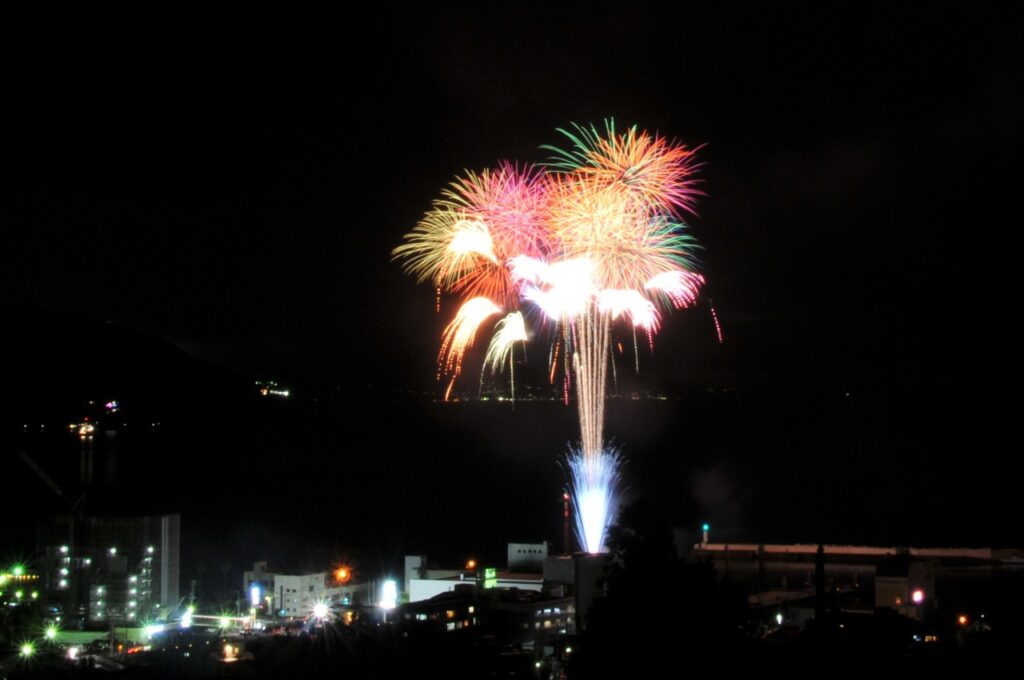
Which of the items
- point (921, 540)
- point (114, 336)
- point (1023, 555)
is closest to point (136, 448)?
point (114, 336)

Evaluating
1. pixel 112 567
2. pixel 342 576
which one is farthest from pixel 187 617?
pixel 342 576

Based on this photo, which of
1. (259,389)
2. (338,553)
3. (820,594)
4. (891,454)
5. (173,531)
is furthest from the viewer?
(259,389)

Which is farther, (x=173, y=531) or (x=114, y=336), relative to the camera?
(x=114, y=336)

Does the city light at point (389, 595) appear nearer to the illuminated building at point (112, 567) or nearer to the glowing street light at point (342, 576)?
the glowing street light at point (342, 576)

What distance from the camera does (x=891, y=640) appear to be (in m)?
6.37

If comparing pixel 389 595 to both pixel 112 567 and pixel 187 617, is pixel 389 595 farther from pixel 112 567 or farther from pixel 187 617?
pixel 112 567

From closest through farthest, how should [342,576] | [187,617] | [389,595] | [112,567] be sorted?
[187,617] < [112,567] < [389,595] < [342,576]

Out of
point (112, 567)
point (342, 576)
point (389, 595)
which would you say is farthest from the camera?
point (342, 576)

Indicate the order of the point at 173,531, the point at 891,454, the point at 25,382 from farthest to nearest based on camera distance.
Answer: the point at 891,454
the point at 25,382
the point at 173,531

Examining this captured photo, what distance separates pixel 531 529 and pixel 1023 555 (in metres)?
11.6

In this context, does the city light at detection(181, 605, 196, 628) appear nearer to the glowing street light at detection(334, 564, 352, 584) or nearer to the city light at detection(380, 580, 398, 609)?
the city light at detection(380, 580, 398, 609)

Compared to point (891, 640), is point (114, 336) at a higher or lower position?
higher

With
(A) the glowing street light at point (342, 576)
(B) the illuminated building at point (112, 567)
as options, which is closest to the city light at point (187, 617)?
(B) the illuminated building at point (112, 567)

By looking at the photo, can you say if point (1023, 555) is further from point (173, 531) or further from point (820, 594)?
point (173, 531)
